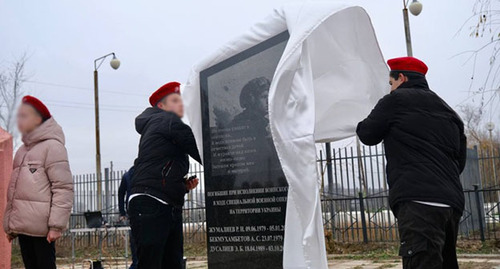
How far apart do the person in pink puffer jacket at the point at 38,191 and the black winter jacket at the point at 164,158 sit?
68 cm

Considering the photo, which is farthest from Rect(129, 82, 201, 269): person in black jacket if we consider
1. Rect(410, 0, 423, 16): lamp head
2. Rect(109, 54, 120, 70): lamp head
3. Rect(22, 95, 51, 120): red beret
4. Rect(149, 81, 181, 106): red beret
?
Rect(109, 54, 120, 70): lamp head

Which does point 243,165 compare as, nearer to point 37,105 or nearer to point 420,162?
point 420,162

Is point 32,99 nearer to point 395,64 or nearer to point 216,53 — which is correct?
point 216,53

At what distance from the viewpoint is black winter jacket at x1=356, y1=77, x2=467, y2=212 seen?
352 cm

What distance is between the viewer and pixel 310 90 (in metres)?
3.71

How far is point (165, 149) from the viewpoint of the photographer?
4312mm

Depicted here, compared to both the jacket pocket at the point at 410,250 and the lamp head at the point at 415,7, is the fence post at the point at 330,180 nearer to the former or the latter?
the lamp head at the point at 415,7

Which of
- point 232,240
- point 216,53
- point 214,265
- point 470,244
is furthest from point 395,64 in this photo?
point 470,244

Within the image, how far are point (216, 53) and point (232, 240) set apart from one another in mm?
1509

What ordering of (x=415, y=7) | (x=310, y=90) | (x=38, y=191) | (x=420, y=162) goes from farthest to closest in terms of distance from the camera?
(x=415, y=7)
(x=38, y=191)
(x=310, y=90)
(x=420, y=162)

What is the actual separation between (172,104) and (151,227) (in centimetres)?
106

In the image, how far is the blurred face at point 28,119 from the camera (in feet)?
15.7

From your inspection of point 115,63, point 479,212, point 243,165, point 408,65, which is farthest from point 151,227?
point 115,63

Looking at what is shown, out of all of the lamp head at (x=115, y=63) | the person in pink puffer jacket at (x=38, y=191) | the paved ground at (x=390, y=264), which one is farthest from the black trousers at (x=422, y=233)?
the lamp head at (x=115, y=63)
